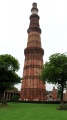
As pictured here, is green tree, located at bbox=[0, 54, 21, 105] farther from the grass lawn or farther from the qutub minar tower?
the qutub minar tower

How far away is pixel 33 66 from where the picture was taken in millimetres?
63062

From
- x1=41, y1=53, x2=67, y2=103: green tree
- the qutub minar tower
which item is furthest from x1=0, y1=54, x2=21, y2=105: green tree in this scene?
the qutub minar tower

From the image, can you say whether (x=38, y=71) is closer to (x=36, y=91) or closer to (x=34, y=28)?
(x=36, y=91)

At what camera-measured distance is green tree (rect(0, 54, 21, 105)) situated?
3959 centimetres

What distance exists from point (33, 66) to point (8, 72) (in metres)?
22.6

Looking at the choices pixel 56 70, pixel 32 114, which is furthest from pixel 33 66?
pixel 32 114

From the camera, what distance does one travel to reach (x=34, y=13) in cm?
7138

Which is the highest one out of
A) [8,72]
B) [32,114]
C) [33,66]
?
[33,66]

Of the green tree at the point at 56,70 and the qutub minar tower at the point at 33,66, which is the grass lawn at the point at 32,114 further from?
the qutub minar tower at the point at 33,66

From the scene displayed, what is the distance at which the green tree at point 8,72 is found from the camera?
1559 inches

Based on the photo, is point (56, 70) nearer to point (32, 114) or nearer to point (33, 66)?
point (32, 114)

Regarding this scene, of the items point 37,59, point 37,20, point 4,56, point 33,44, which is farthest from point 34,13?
point 4,56

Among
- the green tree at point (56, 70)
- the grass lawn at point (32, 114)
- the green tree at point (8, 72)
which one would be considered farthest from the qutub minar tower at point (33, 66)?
the grass lawn at point (32, 114)

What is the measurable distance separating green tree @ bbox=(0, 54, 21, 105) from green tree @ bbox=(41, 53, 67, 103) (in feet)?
22.8
